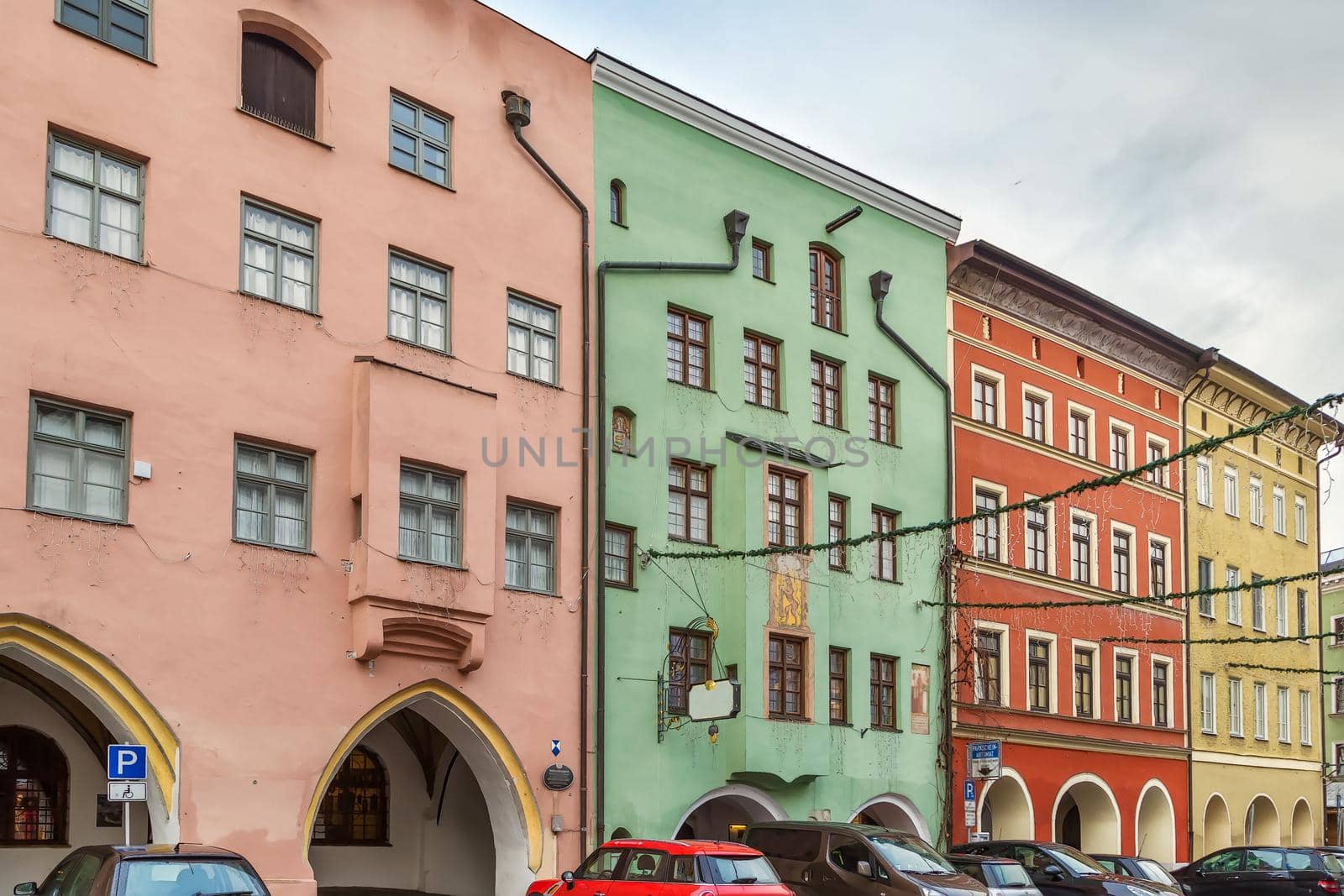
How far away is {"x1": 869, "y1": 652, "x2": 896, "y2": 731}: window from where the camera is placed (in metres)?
32.1

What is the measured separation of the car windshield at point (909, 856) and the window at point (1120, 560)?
1932 cm

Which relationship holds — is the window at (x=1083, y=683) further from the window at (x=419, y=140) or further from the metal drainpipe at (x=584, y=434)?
the window at (x=419, y=140)

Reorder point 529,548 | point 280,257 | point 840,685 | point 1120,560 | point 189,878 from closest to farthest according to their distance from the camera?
point 189,878 → point 280,257 → point 529,548 → point 840,685 → point 1120,560

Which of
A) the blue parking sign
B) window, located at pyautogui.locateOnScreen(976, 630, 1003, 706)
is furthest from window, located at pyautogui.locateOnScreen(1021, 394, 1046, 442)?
the blue parking sign

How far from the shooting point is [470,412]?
24484 mm

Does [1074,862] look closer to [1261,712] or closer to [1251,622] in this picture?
[1261,712]

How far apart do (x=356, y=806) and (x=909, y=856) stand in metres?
10.5

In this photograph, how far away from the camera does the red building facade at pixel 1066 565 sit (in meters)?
35.8

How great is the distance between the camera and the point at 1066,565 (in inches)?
1534

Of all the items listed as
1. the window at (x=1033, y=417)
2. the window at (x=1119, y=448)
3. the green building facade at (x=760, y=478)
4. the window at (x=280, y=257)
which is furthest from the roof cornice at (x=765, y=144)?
the window at (x=1119, y=448)

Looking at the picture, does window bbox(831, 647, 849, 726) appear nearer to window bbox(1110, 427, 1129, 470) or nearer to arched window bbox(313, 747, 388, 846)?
arched window bbox(313, 747, 388, 846)

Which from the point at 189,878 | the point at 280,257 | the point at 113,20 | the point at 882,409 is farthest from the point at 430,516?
the point at 882,409

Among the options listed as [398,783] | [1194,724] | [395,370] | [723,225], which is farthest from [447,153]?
[1194,724]

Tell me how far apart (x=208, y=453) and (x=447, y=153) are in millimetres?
7140
